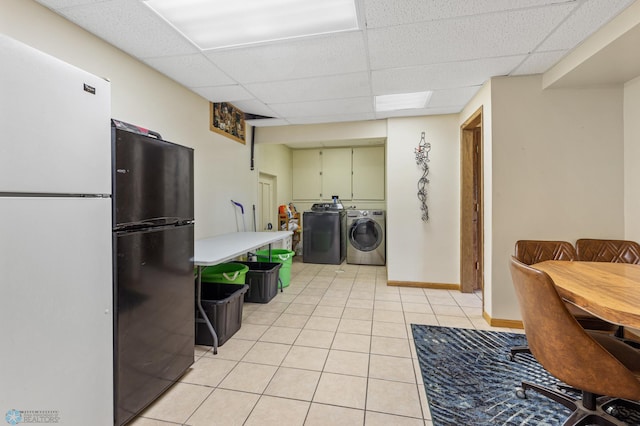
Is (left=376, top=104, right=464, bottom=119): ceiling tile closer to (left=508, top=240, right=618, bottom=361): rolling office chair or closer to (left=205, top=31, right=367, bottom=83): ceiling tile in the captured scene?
(left=205, top=31, right=367, bottom=83): ceiling tile

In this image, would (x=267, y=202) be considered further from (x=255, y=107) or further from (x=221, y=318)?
(x=221, y=318)

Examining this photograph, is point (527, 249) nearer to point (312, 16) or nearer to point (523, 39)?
point (523, 39)

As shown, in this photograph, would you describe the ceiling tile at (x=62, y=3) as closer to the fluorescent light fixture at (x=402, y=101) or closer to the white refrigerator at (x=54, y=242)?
the white refrigerator at (x=54, y=242)

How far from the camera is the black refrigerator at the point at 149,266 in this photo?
144cm

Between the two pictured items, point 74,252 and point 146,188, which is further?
point 146,188

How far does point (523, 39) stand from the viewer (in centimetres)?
208

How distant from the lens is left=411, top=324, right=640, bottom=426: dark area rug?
1592 millimetres

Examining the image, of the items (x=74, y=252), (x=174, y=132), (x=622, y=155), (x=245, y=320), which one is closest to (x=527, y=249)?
(x=622, y=155)

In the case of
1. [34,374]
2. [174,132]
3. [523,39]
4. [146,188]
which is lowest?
[34,374]

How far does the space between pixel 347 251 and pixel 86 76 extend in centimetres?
493

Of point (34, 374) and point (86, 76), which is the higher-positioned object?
point (86, 76)

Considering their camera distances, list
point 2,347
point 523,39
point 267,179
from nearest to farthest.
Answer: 1. point 2,347
2. point 523,39
3. point 267,179

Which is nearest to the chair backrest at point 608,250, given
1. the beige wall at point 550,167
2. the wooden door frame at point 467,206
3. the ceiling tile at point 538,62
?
the beige wall at point 550,167

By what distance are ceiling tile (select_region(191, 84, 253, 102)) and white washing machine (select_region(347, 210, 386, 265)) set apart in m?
3.14
